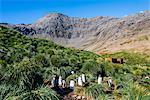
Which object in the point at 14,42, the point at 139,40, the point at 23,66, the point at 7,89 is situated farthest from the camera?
the point at 139,40

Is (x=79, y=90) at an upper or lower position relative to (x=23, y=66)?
lower

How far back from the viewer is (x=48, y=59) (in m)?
26.1

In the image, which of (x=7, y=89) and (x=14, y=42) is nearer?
(x=7, y=89)

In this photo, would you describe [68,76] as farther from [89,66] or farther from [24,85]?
[24,85]

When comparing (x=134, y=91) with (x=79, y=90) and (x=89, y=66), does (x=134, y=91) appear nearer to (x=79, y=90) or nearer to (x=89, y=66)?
(x=79, y=90)

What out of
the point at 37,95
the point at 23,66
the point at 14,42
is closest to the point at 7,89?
the point at 37,95

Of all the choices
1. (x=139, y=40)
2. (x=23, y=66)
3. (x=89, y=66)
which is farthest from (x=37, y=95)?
(x=139, y=40)

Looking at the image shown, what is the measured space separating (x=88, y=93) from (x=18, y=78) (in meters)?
3.09

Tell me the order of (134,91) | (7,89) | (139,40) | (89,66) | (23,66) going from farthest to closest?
1. (139,40)
2. (89,66)
3. (23,66)
4. (7,89)
5. (134,91)

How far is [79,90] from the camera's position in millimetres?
16688

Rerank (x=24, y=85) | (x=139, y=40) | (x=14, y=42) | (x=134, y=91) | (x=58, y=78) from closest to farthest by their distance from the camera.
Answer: (x=134, y=91)
(x=24, y=85)
(x=58, y=78)
(x=14, y=42)
(x=139, y=40)

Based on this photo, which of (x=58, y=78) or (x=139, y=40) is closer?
(x=58, y=78)

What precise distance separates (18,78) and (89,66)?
35.3 feet

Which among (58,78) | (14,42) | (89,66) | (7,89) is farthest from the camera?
(14,42)
